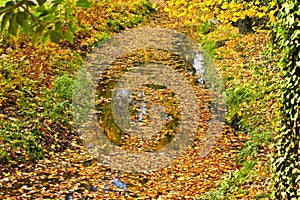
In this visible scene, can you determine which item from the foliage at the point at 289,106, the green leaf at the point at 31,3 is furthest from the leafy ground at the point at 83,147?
the green leaf at the point at 31,3

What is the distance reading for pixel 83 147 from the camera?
7574 millimetres

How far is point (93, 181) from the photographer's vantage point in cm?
636

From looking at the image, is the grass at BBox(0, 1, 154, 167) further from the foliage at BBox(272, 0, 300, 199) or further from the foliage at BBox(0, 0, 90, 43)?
the foliage at BBox(0, 0, 90, 43)

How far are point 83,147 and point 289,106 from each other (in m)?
4.79

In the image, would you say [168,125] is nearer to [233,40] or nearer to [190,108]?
[190,108]

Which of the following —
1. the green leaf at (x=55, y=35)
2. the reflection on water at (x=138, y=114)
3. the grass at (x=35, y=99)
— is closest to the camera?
the green leaf at (x=55, y=35)

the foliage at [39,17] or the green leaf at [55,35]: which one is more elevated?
the foliage at [39,17]

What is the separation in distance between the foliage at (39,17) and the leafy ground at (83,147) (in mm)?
3417

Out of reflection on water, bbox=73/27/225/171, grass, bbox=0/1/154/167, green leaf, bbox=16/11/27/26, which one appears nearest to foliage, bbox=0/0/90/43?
green leaf, bbox=16/11/27/26

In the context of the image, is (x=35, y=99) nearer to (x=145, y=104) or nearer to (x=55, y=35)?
(x=145, y=104)

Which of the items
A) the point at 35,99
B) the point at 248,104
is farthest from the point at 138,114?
the point at 248,104

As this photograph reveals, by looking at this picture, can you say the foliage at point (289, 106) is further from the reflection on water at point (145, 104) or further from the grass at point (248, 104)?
the reflection on water at point (145, 104)

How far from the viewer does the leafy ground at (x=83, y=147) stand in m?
Result: 5.81

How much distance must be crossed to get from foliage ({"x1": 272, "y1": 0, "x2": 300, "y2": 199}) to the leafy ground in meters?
0.65
